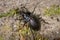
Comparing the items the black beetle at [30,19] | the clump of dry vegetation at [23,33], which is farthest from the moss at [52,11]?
the clump of dry vegetation at [23,33]

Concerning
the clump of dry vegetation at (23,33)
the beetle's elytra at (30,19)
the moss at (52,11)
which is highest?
the moss at (52,11)

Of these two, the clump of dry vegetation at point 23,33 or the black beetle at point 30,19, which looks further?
the black beetle at point 30,19

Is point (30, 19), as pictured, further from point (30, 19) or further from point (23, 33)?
point (23, 33)

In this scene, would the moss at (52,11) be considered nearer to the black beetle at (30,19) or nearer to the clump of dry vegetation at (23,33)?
the black beetle at (30,19)

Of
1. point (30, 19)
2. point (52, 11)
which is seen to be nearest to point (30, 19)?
point (30, 19)

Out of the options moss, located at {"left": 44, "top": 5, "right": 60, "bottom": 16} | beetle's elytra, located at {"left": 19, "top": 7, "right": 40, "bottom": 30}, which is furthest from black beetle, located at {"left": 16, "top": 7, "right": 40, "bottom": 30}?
moss, located at {"left": 44, "top": 5, "right": 60, "bottom": 16}

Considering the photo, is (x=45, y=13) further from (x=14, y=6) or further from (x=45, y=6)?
(x=14, y=6)

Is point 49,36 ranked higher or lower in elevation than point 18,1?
lower

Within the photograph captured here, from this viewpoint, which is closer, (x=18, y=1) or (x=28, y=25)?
(x=28, y=25)

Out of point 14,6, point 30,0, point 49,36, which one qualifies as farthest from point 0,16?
point 49,36

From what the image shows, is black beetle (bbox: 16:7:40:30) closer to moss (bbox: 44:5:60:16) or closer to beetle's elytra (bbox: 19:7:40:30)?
beetle's elytra (bbox: 19:7:40:30)
